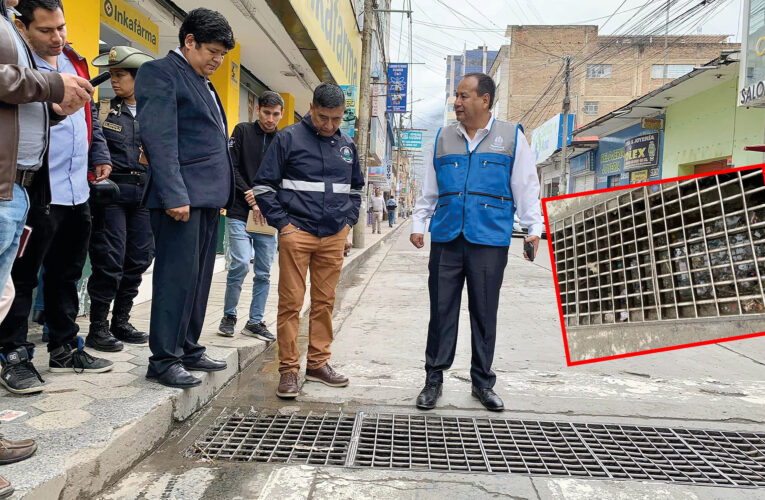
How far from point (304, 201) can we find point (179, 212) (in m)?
0.78

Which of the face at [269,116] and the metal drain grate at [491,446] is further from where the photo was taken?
the face at [269,116]

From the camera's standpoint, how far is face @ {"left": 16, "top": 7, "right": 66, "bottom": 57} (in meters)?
2.63

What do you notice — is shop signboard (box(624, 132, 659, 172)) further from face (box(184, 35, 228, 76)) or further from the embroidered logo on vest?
face (box(184, 35, 228, 76))

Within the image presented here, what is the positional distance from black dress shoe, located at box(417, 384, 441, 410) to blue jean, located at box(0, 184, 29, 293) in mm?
2122

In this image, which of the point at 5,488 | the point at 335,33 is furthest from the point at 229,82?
the point at 5,488

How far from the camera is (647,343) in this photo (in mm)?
2289

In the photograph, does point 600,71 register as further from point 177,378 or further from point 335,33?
point 177,378

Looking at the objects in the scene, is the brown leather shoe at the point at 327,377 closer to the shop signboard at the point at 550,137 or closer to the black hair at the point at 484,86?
the black hair at the point at 484,86

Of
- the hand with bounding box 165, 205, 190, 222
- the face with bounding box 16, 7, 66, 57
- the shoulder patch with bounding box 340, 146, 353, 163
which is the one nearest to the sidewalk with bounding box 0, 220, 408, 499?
the hand with bounding box 165, 205, 190, 222

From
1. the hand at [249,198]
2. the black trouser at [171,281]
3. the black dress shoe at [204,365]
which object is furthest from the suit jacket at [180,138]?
the hand at [249,198]

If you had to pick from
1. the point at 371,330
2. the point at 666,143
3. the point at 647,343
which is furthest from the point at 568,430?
the point at 666,143

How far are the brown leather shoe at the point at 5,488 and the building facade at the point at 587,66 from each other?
127ft

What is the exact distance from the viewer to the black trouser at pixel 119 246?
3.69 metres

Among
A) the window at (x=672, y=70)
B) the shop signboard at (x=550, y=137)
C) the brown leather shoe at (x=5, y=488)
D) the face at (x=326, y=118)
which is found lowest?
the brown leather shoe at (x=5, y=488)
